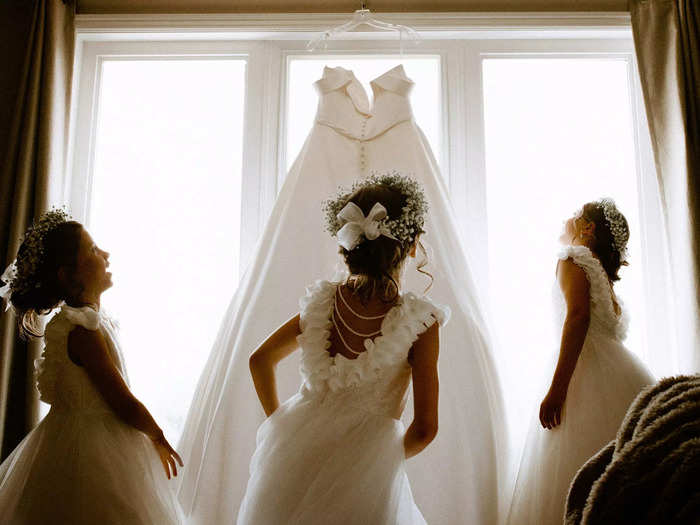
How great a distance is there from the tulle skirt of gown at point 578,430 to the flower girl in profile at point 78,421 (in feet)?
3.46

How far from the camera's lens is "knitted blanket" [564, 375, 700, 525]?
26.5 inches

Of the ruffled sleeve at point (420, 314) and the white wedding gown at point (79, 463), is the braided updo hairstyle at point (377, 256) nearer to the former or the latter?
the ruffled sleeve at point (420, 314)

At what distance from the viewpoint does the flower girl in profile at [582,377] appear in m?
1.70

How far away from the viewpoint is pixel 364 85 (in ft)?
8.56

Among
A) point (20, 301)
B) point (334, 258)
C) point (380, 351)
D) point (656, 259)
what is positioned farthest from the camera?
point (656, 259)

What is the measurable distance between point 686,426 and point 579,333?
1.12m

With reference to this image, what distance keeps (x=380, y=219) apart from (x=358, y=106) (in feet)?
3.35

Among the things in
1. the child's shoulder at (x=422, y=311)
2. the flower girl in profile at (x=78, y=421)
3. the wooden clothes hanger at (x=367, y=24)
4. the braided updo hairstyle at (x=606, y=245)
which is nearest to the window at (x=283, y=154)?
the wooden clothes hanger at (x=367, y=24)

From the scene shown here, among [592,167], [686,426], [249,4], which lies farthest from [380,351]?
[249,4]

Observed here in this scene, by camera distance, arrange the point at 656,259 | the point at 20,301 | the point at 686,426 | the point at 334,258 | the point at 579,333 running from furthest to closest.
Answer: the point at 656,259, the point at 334,258, the point at 579,333, the point at 20,301, the point at 686,426

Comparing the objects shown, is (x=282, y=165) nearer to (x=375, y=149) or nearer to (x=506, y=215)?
(x=375, y=149)

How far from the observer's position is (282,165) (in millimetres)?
2547

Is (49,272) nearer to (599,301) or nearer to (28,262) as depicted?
(28,262)

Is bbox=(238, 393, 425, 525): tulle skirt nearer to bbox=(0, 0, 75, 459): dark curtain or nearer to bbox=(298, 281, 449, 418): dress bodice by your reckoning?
bbox=(298, 281, 449, 418): dress bodice
